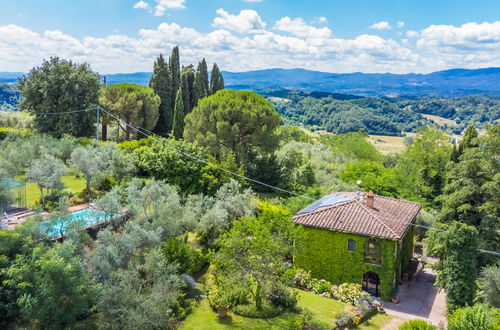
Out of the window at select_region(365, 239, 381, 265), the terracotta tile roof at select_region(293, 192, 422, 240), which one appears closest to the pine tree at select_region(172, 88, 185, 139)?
the terracotta tile roof at select_region(293, 192, 422, 240)

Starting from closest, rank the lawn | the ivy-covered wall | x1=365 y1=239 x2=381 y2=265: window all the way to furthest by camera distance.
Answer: the lawn < the ivy-covered wall < x1=365 y1=239 x2=381 y2=265: window

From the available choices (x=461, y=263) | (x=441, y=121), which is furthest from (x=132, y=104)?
(x=441, y=121)

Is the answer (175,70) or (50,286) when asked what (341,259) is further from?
(175,70)

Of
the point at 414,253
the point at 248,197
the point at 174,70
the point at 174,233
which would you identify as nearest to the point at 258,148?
the point at 248,197

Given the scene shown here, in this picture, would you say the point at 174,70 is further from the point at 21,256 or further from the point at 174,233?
the point at 21,256

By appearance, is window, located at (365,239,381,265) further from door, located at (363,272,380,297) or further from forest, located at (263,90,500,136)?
forest, located at (263,90,500,136)

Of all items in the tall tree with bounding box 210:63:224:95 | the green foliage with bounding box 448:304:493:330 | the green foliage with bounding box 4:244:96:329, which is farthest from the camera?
the tall tree with bounding box 210:63:224:95

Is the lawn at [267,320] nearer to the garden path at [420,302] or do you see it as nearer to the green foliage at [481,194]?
the garden path at [420,302]
